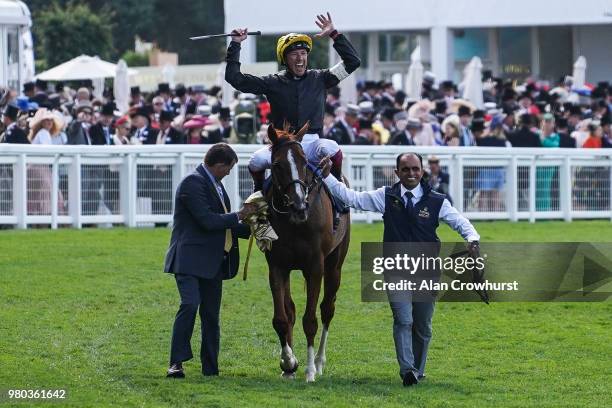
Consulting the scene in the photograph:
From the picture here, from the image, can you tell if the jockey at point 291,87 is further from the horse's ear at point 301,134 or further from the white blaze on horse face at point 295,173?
the white blaze on horse face at point 295,173

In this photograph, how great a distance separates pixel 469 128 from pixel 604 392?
16843mm

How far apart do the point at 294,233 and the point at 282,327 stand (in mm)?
656

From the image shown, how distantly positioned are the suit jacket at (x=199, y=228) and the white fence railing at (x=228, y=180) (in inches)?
444

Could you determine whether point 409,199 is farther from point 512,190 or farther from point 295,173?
point 512,190

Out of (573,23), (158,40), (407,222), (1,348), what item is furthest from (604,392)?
(158,40)

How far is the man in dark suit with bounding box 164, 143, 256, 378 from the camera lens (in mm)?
12031

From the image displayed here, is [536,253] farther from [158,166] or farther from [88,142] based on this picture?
[88,142]

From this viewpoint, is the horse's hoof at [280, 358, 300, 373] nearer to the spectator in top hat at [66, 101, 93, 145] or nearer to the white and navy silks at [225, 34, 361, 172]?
the white and navy silks at [225, 34, 361, 172]

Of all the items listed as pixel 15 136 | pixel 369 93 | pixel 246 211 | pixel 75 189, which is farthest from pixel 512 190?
pixel 246 211

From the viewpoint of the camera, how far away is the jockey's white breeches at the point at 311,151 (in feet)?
40.5

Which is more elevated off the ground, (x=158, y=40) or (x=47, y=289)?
(x=158, y=40)

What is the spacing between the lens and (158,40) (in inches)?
2975

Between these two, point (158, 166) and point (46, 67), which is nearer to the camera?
point (158, 166)

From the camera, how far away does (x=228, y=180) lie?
2417 cm
